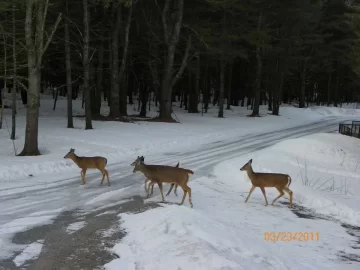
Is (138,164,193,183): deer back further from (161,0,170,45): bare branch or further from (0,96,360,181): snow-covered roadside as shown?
(161,0,170,45): bare branch

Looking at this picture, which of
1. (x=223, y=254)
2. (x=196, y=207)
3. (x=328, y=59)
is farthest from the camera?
(x=328, y=59)

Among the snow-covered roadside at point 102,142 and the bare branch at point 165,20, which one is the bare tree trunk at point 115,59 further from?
the bare branch at point 165,20

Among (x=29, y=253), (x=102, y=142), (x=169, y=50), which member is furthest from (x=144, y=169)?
(x=169, y=50)

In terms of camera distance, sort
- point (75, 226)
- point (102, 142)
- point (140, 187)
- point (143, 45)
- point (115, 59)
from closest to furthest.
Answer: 1. point (75, 226)
2. point (140, 187)
3. point (102, 142)
4. point (115, 59)
5. point (143, 45)

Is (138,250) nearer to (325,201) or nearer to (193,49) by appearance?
(325,201)

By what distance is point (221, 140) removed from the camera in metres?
24.3

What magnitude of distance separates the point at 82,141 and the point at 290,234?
13.9 metres

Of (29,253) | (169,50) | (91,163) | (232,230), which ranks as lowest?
(29,253)

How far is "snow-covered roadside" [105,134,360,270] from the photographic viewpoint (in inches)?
240

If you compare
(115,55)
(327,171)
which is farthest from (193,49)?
(327,171)

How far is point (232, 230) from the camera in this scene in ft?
25.2

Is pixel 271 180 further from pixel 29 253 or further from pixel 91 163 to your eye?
pixel 29 253
